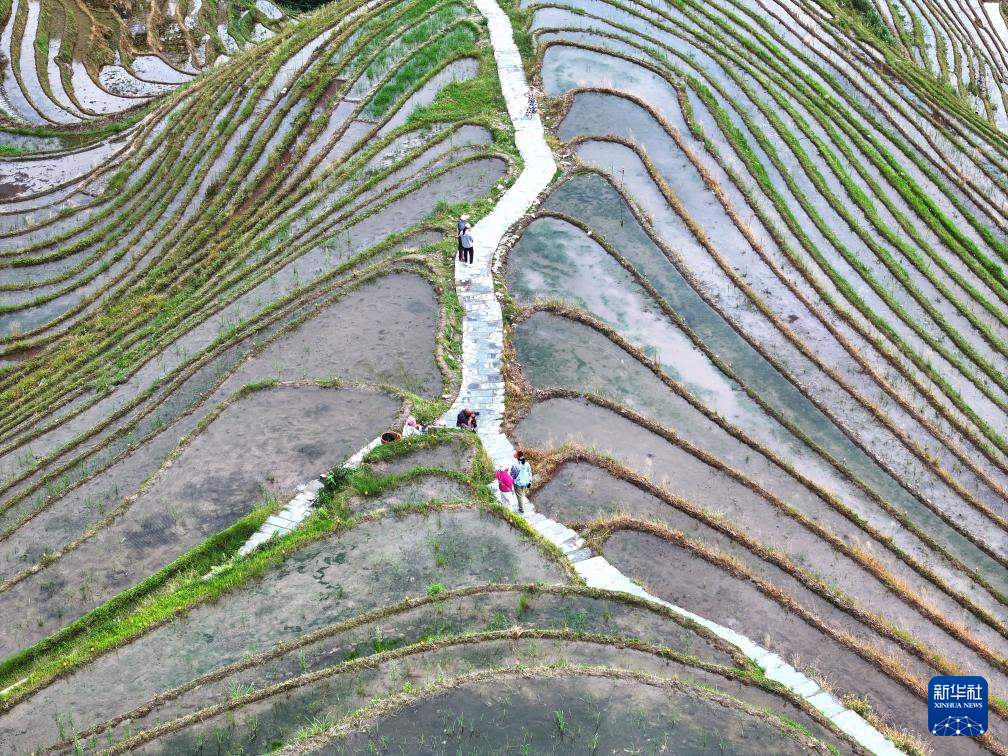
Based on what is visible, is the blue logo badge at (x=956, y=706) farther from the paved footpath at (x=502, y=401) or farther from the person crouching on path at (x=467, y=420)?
the person crouching on path at (x=467, y=420)

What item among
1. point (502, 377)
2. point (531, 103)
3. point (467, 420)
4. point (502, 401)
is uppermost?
point (531, 103)

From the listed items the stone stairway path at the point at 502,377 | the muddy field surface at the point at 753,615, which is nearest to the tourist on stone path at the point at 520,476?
the stone stairway path at the point at 502,377

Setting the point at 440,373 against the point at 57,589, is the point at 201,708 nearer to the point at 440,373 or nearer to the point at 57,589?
the point at 57,589

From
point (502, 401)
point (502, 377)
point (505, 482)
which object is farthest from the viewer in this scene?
point (502, 377)

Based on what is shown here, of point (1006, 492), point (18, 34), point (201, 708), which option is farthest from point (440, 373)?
point (18, 34)

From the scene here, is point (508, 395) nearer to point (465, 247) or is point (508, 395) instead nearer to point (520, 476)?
point (520, 476)

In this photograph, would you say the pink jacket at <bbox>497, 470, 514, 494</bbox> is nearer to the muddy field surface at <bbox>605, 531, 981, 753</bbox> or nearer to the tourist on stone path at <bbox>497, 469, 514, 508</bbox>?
the tourist on stone path at <bbox>497, 469, 514, 508</bbox>

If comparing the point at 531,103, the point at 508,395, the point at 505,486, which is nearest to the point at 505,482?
the point at 505,486
